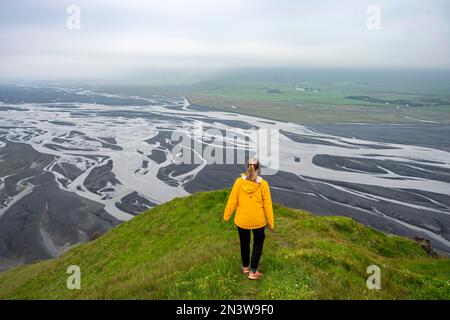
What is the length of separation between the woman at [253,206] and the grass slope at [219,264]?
0.92 m

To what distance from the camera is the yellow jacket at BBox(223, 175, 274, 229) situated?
416 inches

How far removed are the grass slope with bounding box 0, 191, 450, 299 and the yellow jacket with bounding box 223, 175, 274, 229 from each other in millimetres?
1664

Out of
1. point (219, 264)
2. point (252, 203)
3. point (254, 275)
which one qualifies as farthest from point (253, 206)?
point (219, 264)

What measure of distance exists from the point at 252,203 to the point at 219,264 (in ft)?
8.73

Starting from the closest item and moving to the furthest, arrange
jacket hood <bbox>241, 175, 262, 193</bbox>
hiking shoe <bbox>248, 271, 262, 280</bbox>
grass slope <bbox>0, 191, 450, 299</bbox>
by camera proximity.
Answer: grass slope <bbox>0, 191, 450, 299</bbox> → jacket hood <bbox>241, 175, 262, 193</bbox> → hiking shoe <bbox>248, 271, 262, 280</bbox>

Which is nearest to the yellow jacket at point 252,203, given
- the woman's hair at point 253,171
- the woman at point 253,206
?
the woman at point 253,206

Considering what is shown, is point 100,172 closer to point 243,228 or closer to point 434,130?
point 243,228

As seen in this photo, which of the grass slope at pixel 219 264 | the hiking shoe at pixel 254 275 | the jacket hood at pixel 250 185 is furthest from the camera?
the hiking shoe at pixel 254 275

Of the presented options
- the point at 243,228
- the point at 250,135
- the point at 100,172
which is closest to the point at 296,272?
the point at 243,228

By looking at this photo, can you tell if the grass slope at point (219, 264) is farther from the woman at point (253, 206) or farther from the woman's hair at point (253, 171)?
the woman's hair at point (253, 171)

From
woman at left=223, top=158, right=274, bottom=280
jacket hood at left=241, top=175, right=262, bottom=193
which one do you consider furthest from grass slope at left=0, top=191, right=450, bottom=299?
jacket hood at left=241, top=175, right=262, bottom=193

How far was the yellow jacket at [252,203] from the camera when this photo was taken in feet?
34.6

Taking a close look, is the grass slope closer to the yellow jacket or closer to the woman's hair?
the yellow jacket

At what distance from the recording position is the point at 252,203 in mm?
10609
